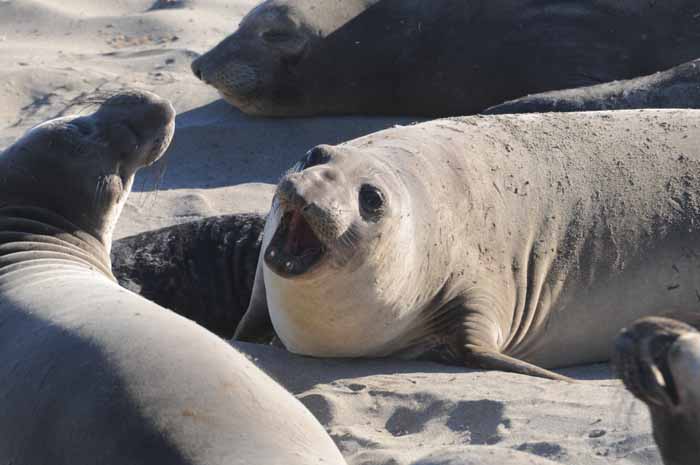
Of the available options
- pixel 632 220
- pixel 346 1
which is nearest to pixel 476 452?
pixel 632 220

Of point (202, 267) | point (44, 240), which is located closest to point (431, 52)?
point (202, 267)

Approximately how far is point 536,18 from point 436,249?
359cm

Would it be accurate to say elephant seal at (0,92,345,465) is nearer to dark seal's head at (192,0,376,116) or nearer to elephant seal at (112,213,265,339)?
elephant seal at (112,213,265,339)

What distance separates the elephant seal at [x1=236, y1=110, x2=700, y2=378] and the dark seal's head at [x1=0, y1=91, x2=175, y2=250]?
2.04 feet

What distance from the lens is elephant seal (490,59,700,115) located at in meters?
6.76

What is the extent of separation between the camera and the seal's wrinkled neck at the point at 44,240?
474 cm

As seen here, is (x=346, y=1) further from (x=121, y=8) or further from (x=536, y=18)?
(x=121, y=8)

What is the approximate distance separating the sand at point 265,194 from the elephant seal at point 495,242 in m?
0.17

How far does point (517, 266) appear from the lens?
5.18m

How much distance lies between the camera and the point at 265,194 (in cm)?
733

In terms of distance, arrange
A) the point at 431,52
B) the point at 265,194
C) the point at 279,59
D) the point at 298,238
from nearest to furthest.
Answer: the point at 298,238 → the point at 265,194 → the point at 431,52 → the point at 279,59

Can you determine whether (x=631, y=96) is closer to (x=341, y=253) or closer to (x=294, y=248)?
(x=341, y=253)

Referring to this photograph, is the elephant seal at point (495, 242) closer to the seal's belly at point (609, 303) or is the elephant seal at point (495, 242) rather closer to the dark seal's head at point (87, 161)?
the seal's belly at point (609, 303)

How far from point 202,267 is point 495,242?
146 cm
